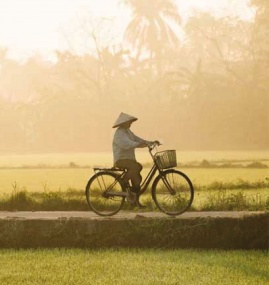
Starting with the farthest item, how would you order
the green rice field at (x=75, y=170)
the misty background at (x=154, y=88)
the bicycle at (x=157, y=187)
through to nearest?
the misty background at (x=154, y=88)
the green rice field at (x=75, y=170)
the bicycle at (x=157, y=187)

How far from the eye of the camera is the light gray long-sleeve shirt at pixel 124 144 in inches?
306

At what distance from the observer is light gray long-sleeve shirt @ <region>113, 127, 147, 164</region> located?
7.78 meters

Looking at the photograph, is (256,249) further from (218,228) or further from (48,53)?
(48,53)

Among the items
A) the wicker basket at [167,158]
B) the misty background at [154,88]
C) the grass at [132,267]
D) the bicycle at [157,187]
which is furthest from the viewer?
the misty background at [154,88]

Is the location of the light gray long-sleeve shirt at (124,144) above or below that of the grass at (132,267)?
above

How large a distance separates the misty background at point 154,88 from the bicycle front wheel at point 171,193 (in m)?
15.8

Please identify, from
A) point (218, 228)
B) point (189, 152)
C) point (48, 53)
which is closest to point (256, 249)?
point (218, 228)

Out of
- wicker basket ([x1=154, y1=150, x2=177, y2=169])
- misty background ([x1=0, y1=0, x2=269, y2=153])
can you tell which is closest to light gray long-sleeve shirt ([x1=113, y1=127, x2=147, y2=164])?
wicker basket ([x1=154, y1=150, x2=177, y2=169])

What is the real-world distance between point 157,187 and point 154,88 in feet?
69.5

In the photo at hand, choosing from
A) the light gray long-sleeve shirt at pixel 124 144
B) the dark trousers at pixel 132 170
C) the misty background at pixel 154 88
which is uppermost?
the misty background at pixel 154 88

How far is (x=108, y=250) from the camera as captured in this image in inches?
292

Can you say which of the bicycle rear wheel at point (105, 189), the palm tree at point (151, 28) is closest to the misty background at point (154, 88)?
the palm tree at point (151, 28)

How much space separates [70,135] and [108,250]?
19.5 metres

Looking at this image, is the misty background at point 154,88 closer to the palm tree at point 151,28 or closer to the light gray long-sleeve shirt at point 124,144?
the palm tree at point 151,28
